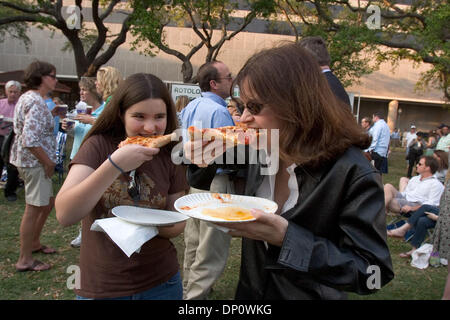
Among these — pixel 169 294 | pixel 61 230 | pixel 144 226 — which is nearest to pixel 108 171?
pixel 144 226

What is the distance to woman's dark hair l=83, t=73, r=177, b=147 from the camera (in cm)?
196

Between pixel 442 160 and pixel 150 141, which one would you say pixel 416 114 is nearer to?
pixel 442 160

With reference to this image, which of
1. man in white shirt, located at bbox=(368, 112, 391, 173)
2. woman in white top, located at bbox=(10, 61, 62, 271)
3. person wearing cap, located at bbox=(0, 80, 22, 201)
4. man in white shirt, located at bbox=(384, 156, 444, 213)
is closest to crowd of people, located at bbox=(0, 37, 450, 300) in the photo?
woman in white top, located at bbox=(10, 61, 62, 271)

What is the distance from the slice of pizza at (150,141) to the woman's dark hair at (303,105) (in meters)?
0.65

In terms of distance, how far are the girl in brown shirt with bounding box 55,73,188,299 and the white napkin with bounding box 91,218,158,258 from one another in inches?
4.4

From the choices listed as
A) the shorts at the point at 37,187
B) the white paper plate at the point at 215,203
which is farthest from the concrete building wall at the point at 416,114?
the white paper plate at the point at 215,203

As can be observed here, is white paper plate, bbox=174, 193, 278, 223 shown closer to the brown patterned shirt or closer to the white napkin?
the white napkin

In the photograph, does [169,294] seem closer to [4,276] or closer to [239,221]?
[239,221]

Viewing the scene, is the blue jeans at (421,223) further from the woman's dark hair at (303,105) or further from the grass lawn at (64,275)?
the woman's dark hair at (303,105)

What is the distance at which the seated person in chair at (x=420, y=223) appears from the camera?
19.2ft

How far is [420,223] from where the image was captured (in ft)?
19.5

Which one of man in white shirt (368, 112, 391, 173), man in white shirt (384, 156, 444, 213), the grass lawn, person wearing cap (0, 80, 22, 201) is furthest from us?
man in white shirt (368, 112, 391, 173)

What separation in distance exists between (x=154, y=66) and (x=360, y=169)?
3548 cm

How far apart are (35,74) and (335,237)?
425 centimetres
